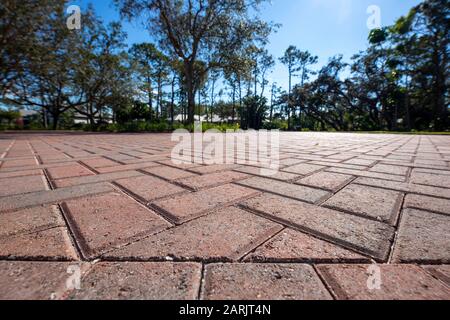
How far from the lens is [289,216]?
3.59ft

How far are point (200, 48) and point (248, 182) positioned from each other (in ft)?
42.7

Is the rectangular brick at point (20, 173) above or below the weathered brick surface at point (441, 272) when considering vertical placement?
above

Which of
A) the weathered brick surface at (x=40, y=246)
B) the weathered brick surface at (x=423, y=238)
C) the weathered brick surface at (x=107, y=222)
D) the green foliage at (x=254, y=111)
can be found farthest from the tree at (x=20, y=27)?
the green foliage at (x=254, y=111)

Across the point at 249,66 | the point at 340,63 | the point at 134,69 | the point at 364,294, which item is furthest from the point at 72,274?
the point at 340,63

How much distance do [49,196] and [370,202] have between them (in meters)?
2.04

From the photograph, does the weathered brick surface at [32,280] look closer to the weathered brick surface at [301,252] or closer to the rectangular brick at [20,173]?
the weathered brick surface at [301,252]

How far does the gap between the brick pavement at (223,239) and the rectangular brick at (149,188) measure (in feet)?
0.05

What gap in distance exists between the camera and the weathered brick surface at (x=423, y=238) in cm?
77

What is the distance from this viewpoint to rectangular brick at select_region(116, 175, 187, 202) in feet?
4.54

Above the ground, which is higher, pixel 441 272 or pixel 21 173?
pixel 21 173

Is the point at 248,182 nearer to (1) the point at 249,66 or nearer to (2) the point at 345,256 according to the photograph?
(2) the point at 345,256

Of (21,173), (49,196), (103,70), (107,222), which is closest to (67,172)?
(21,173)

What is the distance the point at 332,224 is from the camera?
1.01 meters

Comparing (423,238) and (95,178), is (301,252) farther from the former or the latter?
(95,178)
